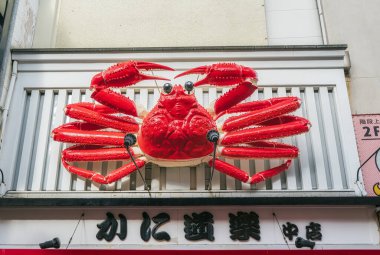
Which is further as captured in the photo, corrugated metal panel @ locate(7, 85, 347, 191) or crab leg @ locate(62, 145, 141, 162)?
corrugated metal panel @ locate(7, 85, 347, 191)

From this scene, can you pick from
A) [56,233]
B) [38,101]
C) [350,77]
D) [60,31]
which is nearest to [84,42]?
[60,31]

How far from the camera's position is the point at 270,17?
5730 mm

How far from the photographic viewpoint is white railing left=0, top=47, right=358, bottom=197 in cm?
445

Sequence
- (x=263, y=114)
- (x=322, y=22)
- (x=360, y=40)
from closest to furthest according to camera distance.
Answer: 1. (x=263, y=114)
2. (x=360, y=40)
3. (x=322, y=22)

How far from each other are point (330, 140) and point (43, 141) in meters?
3.28

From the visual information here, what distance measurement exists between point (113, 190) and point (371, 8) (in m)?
4.22

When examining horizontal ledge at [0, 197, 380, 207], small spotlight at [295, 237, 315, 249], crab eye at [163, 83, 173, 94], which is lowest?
small spotlight at [295, 237, 315, 249]

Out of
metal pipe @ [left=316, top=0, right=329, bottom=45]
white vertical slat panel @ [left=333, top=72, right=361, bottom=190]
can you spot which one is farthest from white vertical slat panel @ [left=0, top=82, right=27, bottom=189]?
metal pipe @ [left=316, top=0, right=329, bottom=45]

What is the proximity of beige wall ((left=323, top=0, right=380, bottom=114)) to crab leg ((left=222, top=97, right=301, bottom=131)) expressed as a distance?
1.25m

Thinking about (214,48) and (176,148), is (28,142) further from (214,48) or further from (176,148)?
(214,48)

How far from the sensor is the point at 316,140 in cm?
462

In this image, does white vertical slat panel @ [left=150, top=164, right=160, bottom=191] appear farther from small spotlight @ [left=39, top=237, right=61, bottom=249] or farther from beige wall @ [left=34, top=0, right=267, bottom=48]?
beige wall @ [left=34, top=0, right=267, bottom=48]

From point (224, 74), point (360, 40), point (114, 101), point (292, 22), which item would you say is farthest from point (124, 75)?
point (360, 40)

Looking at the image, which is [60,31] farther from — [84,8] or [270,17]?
[270,17]
